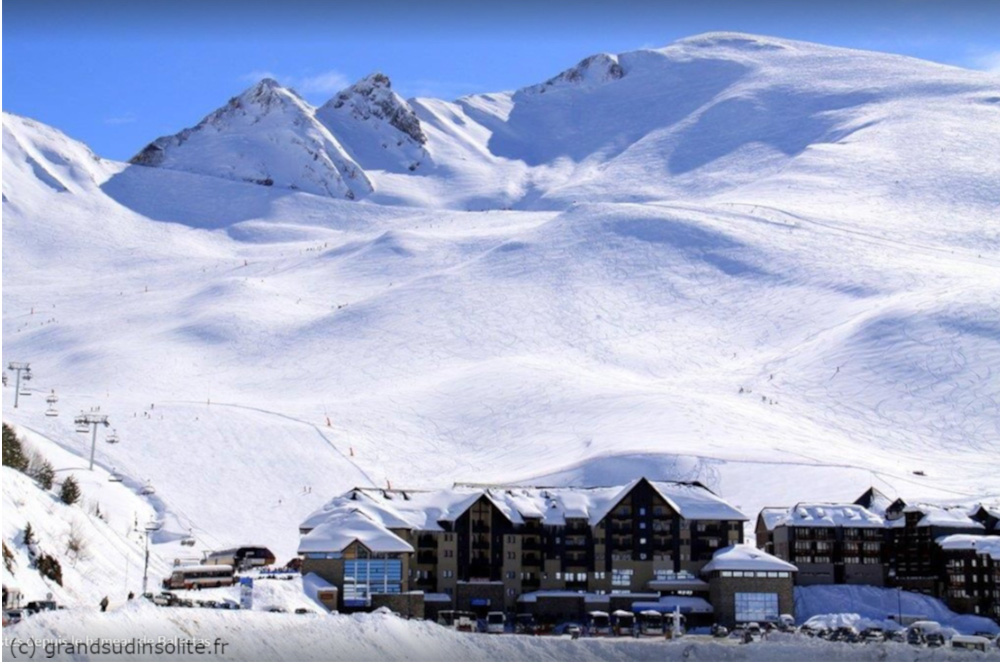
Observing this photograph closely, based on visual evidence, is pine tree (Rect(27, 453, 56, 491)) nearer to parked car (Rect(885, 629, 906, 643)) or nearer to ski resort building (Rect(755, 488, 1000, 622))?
parked car (Rect(885, 629, 906, 643))

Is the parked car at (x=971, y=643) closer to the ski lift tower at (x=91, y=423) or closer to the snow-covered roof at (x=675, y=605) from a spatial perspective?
the snow-covered roof at (x=675, y=605)

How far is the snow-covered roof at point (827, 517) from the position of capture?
7225 cm

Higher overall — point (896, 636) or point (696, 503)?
point (696, 503)

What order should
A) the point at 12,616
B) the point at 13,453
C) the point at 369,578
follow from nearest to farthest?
1. the point at 12,616
2. the point at 369,578
3. the point at 13,453

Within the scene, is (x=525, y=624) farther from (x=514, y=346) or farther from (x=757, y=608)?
(x=514, y=346)

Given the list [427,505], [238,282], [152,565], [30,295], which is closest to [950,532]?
[427,505]

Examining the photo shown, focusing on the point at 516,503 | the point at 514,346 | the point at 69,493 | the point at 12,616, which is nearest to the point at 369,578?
the point at 516,503

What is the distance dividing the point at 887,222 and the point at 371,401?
75576mm

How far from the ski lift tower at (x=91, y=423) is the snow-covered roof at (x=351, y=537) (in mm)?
18945

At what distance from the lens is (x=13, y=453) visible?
63.1 m

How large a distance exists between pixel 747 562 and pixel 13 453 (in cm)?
3162

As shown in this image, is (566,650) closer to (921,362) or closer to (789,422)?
(789,422)

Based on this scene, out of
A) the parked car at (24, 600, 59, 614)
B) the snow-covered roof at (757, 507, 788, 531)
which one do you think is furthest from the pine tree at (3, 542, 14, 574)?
the snow-covered roof at (757, 507, 788, 531)

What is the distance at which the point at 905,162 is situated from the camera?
185625 mm
